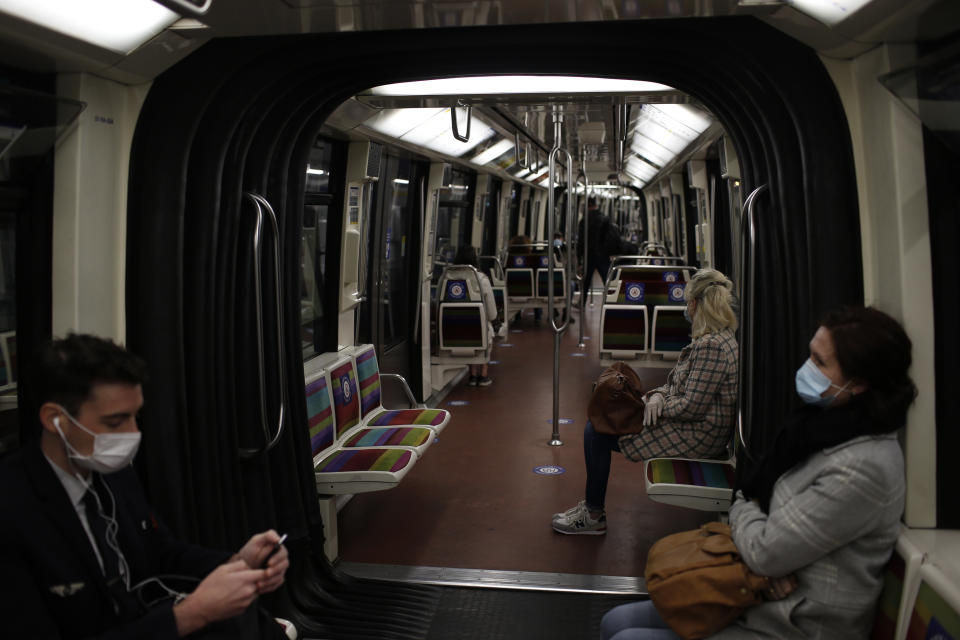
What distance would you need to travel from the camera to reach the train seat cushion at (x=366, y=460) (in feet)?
13.9

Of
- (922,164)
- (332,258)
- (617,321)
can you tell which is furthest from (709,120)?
(922,164)

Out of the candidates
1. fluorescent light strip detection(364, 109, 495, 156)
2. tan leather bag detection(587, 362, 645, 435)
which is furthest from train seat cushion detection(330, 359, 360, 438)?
fluorescent light strip detection(364, 109, 495, 156)

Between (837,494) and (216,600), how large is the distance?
153cm

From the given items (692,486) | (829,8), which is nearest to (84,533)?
(829,8)

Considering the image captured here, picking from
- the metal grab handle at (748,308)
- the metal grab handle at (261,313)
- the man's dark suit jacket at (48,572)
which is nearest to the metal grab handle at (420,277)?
the metal grab handle at (261,313)

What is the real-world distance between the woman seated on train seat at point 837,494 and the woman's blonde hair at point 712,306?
6.29 ft

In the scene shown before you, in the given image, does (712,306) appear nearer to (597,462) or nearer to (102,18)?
(597,462)

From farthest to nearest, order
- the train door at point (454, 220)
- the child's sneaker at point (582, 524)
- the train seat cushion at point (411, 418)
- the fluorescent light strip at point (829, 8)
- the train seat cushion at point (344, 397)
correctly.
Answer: the train door at point (454, 220) → the train seat cushion at point (411, 418) → the train seat cushion at point (344, 397) → the child's sneaker at point (582, 524) → the fluorescent light strip at point (829, 8)

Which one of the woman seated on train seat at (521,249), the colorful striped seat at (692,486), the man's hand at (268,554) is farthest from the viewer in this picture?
the woman seated on train seat at (521,249)

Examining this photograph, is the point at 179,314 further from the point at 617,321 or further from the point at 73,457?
the point at 617,321

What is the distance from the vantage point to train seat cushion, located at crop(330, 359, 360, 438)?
4.85 metres

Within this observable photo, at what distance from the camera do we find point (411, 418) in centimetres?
532

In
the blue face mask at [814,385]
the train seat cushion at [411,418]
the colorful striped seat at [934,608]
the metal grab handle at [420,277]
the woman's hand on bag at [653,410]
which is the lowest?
the colorful striped seat at [934,608]

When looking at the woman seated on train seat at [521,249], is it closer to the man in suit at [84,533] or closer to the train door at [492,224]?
the train door at [492,224]
